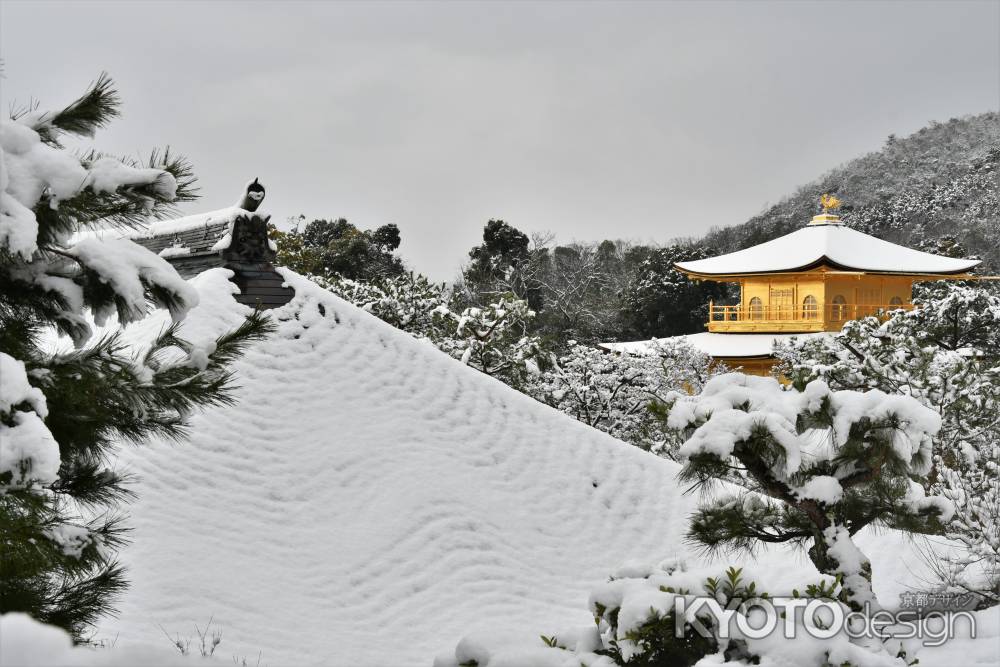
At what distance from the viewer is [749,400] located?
15.3ft

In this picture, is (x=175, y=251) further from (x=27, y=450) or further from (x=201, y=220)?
(x=27, y=450)

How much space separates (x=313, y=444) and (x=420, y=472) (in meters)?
0.86

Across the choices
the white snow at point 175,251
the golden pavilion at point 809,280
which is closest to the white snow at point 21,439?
the white snow at point 175,251

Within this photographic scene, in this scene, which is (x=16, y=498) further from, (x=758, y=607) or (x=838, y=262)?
(x=838, y=262)

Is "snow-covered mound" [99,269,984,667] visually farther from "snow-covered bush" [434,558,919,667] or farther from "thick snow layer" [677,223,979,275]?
"thick snow layer" [677,223,979,275]

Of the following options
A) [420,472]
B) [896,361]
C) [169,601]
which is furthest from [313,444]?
[896,361]

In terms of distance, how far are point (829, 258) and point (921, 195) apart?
30684mm

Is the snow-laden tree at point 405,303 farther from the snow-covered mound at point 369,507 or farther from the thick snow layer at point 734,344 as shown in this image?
the snow-covered mound at point 369,507

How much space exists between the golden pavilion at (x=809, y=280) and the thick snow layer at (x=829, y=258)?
25 mm

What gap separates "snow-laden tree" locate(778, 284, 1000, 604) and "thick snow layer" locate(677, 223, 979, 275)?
7599 millimetres

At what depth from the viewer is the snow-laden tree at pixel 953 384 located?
676cm

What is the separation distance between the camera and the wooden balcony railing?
24.2 meters

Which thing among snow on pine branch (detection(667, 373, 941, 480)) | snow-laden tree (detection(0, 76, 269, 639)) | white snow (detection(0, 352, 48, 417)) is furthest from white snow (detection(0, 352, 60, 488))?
snow on pine branch (detection(667, 373, 941, 480))

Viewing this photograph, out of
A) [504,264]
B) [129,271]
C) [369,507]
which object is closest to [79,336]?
[129,271]
